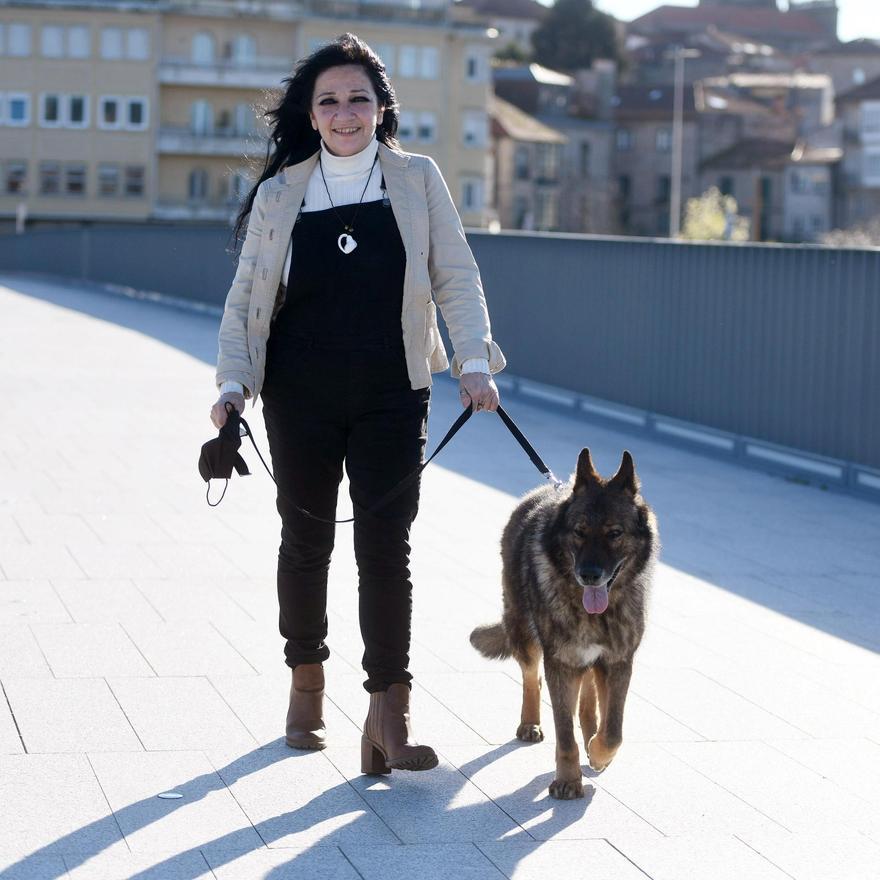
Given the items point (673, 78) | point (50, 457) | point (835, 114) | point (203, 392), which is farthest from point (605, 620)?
point (673, 78)

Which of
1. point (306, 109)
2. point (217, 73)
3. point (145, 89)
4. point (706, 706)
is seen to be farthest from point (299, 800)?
point (145, 89)

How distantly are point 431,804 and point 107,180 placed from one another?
83079mm

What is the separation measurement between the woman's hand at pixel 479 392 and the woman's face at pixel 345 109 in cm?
76

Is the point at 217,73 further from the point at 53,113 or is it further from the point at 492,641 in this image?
the point at 492,641

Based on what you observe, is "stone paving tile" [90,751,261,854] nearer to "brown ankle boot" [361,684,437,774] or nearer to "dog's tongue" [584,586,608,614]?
"brown ankle boot" [361,684,437,774]

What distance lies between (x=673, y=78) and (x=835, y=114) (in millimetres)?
18445

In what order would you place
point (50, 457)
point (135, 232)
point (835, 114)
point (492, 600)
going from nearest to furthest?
point (492, 600), point (50, 457), point (135, 232), point (835, 114)

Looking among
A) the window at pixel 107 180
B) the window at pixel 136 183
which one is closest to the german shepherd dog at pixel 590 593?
the window at pixel 107 180

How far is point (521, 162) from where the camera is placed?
108 metres

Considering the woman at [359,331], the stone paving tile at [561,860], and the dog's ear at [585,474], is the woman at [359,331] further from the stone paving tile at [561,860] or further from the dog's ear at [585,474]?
the stone paving tile at [561,860]

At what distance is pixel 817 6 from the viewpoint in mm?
180125

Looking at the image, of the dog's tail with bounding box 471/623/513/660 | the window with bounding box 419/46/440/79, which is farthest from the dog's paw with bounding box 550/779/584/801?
the window with bounding box 419/46/440/79

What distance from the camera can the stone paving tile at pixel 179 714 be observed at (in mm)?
5746

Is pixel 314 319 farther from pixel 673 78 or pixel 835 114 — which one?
pixel 673 78
